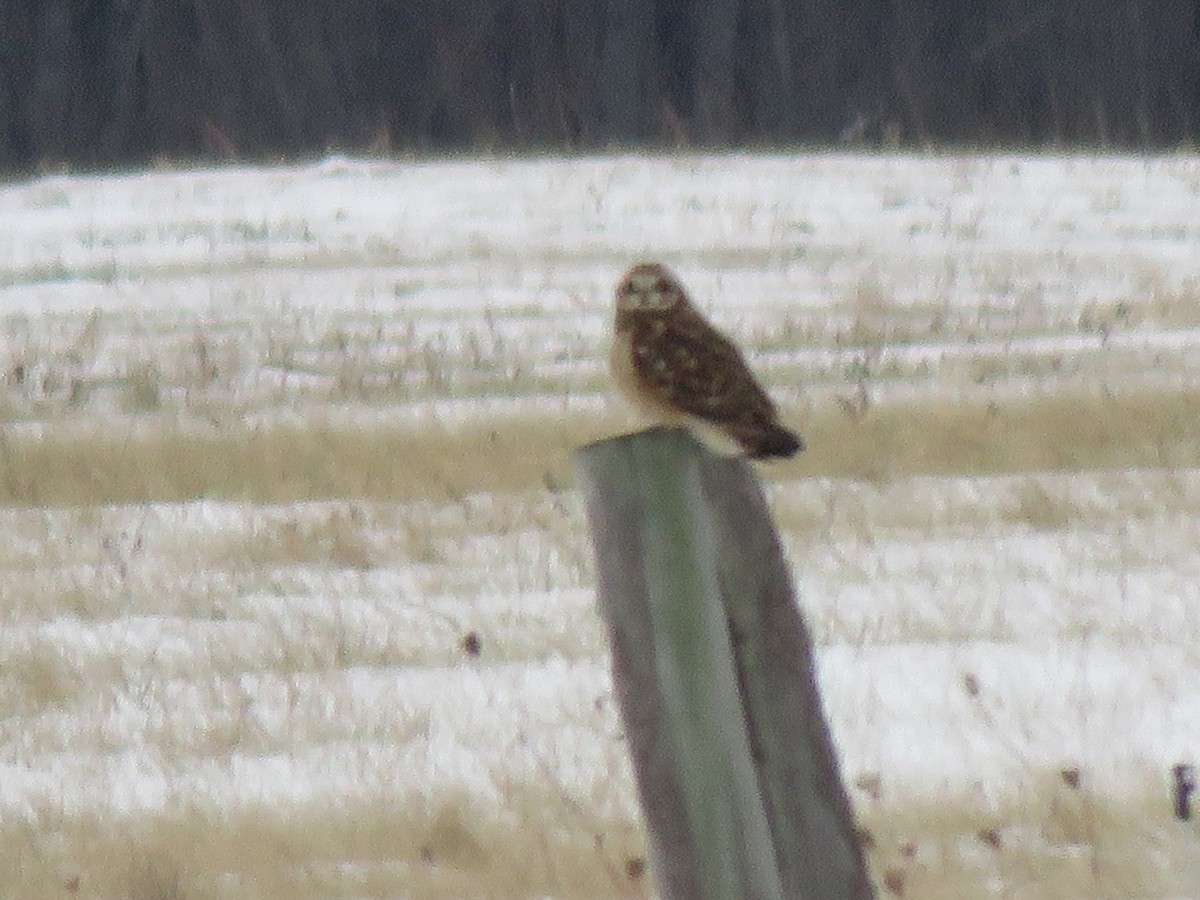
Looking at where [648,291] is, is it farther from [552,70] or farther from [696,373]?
[552,70]

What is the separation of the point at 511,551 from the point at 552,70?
23.4 m

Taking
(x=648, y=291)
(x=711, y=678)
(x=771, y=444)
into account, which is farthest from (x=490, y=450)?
(x=711, y=678)

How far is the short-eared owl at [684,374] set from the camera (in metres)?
4.60

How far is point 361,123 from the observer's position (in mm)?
31047

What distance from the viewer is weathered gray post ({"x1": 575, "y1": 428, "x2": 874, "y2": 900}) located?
3684 mm

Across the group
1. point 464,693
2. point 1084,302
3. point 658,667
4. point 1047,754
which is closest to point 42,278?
point 1084,302

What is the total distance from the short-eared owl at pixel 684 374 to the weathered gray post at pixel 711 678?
758 mm

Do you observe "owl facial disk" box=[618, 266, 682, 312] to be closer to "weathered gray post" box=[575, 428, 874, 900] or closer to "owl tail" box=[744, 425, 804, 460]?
"owl tail" box=[744, 425, 804, 460]

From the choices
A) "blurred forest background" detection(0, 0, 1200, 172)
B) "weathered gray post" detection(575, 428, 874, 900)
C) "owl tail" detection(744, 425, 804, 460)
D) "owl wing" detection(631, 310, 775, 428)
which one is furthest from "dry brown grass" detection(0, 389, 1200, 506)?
"blurred forest background" detection(0, 0, 1200, 172)

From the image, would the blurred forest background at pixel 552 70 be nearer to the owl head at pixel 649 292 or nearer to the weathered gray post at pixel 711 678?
the owl head at pixel 649 292

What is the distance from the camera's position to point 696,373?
16.1 feet

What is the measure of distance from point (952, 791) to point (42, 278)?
10.1 metres

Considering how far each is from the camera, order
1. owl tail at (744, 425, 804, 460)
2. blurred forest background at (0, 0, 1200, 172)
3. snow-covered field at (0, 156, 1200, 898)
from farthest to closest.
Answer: blurred forest background at (0, 0, 1200, 172) < snow-covered field at (0, 156, 1200, 898) < owl tail at (744, 425, 804, 460)

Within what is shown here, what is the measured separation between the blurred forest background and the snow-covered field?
1473 centimetres
